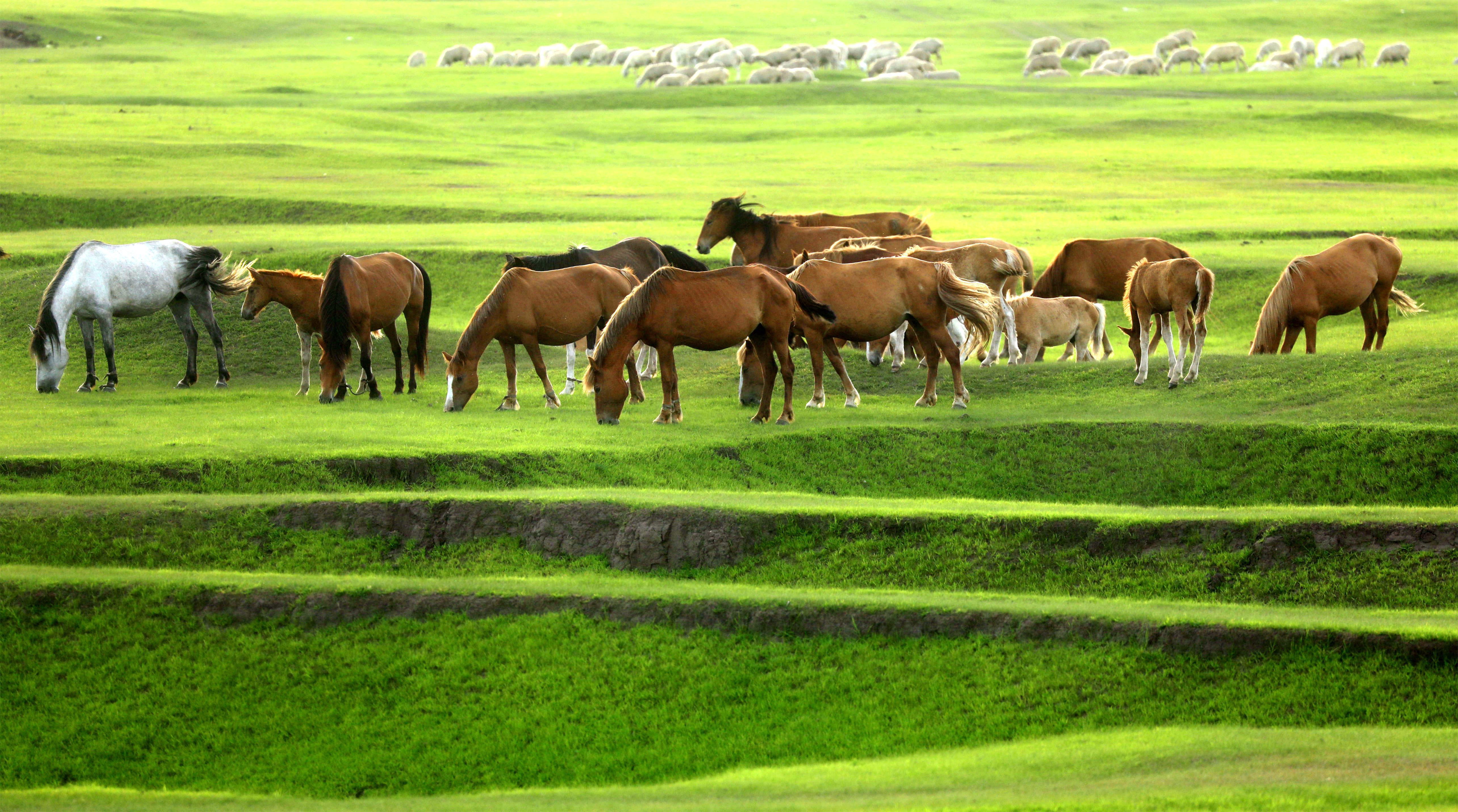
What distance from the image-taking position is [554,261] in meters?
19.6

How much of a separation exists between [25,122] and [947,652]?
4391cm

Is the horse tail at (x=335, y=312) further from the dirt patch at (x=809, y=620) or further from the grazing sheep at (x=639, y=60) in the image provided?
the grazing sheep at (x=639, y=60)

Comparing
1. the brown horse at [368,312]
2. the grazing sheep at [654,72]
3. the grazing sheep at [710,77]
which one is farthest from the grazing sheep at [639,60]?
the brown horse at [368,312]

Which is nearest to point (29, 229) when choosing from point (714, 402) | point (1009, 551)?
point (714, 402)

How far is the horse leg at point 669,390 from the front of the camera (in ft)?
52.5

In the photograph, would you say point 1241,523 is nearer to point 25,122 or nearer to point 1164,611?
point 1164,611

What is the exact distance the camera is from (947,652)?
1081 centimetres

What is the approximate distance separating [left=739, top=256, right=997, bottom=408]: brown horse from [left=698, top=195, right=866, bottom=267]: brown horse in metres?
5.21

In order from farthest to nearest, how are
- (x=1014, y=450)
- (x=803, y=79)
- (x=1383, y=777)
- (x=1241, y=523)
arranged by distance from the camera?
(x=803, y=79)
(x=1014, y=450)
(x=1241, y=523)
(x=1383, y=777)

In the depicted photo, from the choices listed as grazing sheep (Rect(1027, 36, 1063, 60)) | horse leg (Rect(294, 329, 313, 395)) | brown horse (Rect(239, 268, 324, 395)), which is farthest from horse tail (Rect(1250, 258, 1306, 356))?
grazing sheep (Rect(1027, 36, 1063, 60))

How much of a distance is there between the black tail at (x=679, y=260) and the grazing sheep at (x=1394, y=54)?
64560 millimetres

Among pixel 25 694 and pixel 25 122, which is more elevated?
pixel 25 122

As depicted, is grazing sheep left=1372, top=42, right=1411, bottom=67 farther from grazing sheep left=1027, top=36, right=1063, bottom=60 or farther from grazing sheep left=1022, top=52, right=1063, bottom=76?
grazing sheep left=1027, top=36, right=1063, bottom=60

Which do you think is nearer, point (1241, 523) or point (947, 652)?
point (947, 652)
